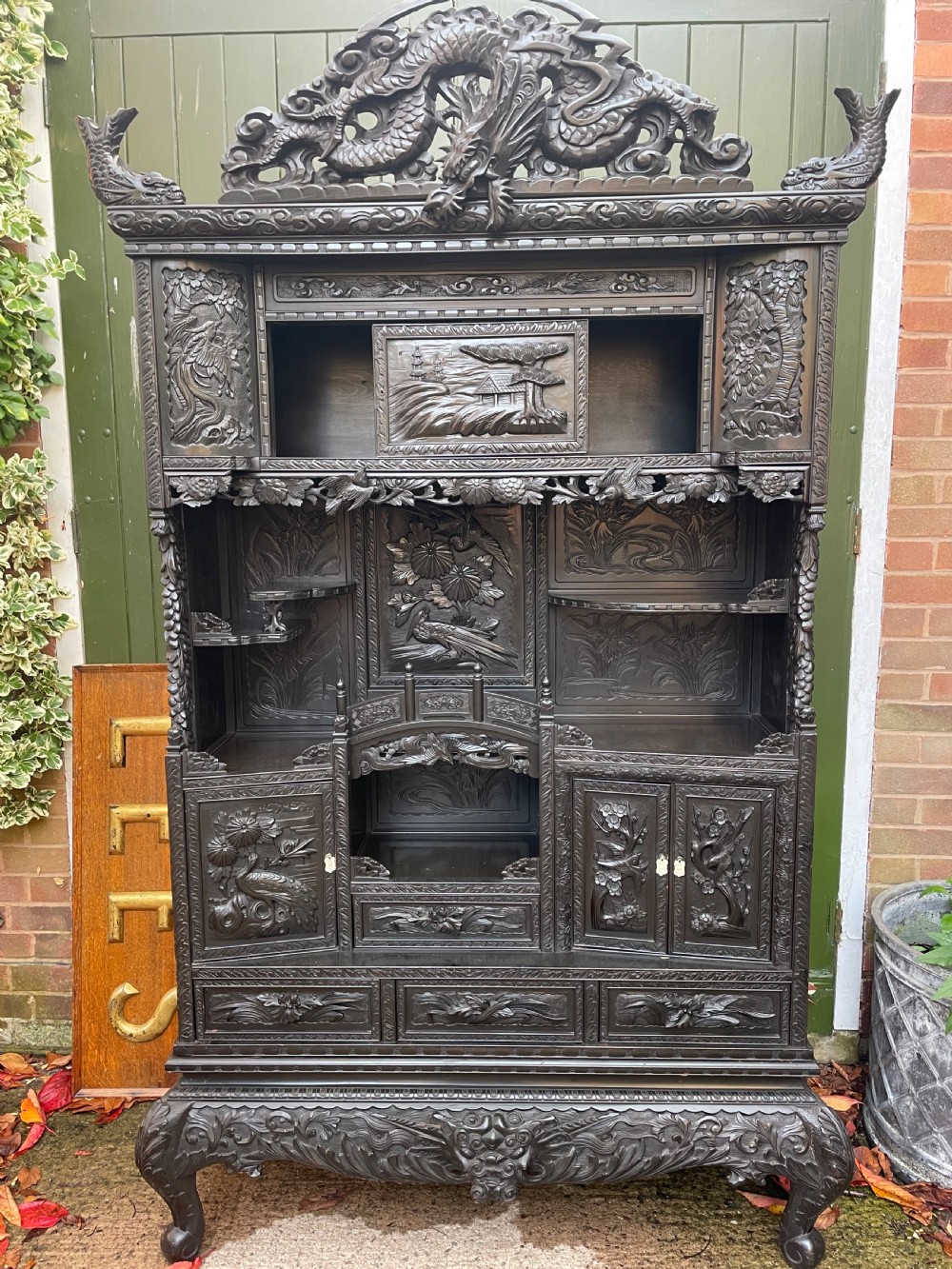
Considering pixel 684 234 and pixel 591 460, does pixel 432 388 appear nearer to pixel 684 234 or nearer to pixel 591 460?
pixel 591 460

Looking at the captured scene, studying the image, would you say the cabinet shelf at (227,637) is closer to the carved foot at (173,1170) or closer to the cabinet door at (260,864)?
the cabinet door at (260,864)

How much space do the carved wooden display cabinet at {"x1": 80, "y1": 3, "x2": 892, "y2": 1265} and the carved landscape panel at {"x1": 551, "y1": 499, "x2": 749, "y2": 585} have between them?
1.3 inches

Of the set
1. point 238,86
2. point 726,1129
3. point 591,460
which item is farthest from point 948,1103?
point 238,86

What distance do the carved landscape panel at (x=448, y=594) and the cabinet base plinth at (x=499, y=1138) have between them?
1031 millimetres

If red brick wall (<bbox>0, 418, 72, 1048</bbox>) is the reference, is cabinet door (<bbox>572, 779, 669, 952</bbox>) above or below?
above

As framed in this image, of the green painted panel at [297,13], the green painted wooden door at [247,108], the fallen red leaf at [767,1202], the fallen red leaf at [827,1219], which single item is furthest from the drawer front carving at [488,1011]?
the green painted panel at [297,13]

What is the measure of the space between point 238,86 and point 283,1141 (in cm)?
271

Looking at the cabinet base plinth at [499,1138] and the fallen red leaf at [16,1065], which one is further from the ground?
the cabinet base plinth at [499,1138]

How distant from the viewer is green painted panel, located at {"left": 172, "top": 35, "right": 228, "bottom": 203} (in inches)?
90.9

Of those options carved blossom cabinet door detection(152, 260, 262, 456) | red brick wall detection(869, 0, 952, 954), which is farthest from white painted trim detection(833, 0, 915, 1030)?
carved blossom cabinet door detection(152, 260, 262, 456)

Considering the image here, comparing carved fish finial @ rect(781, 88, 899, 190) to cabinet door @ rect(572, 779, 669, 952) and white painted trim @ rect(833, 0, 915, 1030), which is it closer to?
white painted trim @ rect(833, 0, 915, 1030)

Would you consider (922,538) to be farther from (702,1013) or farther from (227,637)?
(227,637)

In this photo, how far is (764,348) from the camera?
5.92 feet

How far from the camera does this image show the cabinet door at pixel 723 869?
1932mm
